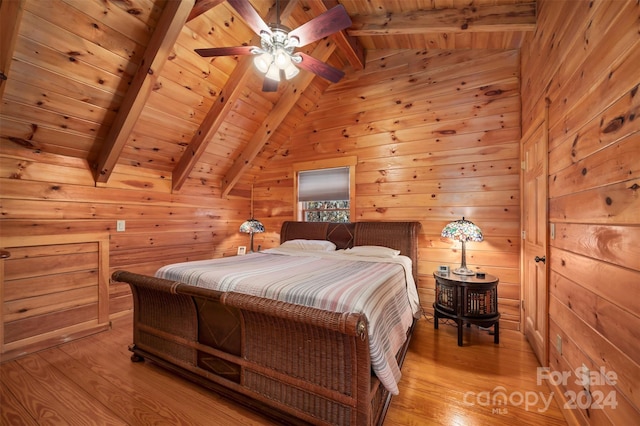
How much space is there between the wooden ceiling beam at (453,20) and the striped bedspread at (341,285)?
8.12 feet

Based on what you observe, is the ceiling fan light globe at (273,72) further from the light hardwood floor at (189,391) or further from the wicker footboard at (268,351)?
the light hardwood floor at (189,391)

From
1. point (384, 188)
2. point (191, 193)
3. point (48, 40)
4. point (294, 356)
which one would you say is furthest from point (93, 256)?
point (384, 188)

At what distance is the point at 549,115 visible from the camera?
6.76 ft

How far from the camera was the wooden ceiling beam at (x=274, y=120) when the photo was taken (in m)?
3.48

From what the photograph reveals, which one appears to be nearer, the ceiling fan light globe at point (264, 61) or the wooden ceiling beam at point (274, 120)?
the ceiling fan light globe at point (264, 61)

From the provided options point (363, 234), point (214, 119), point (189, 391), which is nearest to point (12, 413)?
point (189, 391)

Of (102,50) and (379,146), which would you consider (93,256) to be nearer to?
(102,50)

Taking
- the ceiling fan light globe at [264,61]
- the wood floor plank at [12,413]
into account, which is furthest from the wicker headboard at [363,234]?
the wood floor plank at [12,413]

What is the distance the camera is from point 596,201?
136cm

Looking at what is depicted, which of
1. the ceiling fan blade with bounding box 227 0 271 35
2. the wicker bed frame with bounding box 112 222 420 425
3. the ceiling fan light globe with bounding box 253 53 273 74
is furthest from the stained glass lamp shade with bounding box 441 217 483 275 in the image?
the ceiling fan blade with bounding box 227 0 271 35

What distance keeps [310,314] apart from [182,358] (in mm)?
1339

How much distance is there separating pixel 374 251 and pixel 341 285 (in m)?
1.41

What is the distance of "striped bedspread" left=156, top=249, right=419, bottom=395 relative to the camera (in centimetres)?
162

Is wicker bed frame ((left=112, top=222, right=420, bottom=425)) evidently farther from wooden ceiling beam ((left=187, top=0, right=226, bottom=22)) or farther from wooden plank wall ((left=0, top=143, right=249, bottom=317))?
wooden ceiling beam ((left=187, top=0, right=226, bottom=22))
